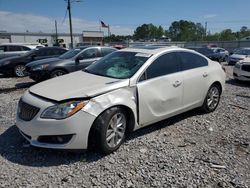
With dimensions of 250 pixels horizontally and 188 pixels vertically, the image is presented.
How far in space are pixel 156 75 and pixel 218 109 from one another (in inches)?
97.2

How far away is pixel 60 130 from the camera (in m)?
3.14

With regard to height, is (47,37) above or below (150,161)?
above

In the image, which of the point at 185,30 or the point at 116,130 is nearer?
the point at 116,130

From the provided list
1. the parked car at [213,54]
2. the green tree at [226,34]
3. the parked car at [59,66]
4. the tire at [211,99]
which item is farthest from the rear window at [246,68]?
the green tree at [226,34]

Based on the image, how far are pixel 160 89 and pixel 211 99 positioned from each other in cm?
188

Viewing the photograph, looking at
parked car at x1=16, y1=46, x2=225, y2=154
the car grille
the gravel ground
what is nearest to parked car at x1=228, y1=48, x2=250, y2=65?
parked car at x1=16, y1=46, x2=225, y2=154

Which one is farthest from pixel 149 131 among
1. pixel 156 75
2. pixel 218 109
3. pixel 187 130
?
pixel 218 109

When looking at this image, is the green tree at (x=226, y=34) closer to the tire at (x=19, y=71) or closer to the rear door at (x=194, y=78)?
the tire at (x=19, y=71)

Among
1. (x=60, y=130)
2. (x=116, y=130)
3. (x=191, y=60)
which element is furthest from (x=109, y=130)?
(x=191, y=60)

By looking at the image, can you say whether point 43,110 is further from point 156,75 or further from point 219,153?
point 219,153

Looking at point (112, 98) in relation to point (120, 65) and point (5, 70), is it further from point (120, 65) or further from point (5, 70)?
point (5, 70)

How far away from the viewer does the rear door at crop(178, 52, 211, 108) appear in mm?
4633

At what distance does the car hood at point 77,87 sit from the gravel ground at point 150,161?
882 mm

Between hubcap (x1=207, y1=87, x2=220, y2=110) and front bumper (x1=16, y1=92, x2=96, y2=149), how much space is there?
311 centimetres
